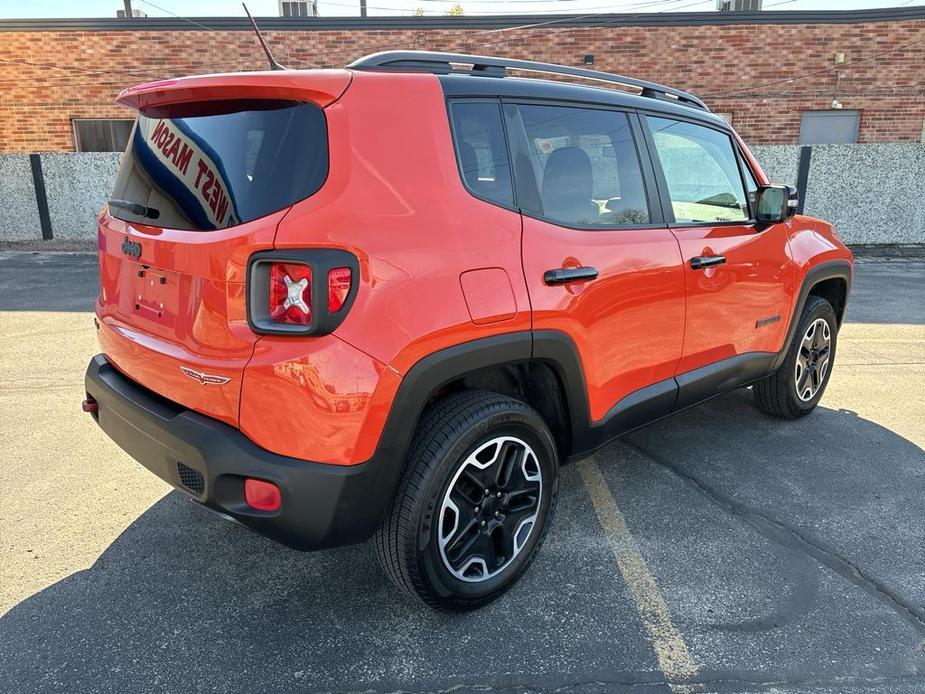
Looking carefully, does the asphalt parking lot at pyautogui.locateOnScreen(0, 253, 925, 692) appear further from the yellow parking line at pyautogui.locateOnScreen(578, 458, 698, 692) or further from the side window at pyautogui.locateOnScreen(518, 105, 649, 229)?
the side window at pyautogui.locateOnScreen(518, 105, 649, 229)

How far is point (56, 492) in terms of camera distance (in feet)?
11.3

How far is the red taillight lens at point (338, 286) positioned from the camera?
2.04m

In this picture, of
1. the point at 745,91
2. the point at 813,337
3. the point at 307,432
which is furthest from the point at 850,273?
the point at 745,91

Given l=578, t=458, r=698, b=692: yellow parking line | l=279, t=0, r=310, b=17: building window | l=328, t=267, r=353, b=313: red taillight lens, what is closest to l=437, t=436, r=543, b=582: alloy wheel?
l=578, t=458, r=698, b=692: yellow parking line

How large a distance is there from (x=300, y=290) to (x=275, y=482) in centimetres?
58

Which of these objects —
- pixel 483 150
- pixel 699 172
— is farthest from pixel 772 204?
pixel 483 150

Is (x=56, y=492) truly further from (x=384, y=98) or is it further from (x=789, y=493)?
(x=789, y=493)

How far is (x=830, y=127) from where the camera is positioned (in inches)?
597

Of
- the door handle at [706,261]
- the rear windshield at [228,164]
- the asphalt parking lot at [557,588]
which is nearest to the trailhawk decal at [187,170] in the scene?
the rear windshield at [228,164]

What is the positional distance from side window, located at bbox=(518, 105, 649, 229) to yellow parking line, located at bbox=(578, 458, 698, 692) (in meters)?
1.37

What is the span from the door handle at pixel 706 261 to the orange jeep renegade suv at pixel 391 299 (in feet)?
0.23

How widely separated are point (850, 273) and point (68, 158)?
39.4 ft

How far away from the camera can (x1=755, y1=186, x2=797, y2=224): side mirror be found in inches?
147

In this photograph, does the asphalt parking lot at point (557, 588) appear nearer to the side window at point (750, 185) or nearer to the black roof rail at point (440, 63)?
the side window at point (750, 185)
